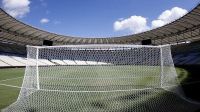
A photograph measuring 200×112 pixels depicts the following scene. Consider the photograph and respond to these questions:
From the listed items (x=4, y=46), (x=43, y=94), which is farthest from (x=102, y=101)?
(x=4, y=46)

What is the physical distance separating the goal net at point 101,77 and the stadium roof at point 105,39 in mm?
21491

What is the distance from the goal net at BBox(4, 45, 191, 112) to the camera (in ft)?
28.1

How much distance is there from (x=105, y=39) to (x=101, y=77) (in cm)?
4849

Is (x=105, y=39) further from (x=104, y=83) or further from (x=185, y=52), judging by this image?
(x=104, y=83)

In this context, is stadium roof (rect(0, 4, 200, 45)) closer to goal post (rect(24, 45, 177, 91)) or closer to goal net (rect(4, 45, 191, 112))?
goal post (rect(24, 45, 177, 91))

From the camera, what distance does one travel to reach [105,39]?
6094 cm

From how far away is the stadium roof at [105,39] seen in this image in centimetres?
3718

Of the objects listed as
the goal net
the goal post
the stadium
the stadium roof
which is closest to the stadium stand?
the stadium roof

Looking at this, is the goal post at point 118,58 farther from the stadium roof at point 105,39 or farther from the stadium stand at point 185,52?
the stadium stand at point 185,52

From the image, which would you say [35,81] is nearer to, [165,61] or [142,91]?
[142,91]

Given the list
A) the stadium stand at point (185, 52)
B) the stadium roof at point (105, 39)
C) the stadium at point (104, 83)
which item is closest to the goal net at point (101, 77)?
the stadium at point (104, 83)

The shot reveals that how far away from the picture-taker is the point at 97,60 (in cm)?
1145

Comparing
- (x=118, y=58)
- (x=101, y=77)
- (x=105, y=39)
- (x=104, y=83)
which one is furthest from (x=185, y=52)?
(x=118, y=58)

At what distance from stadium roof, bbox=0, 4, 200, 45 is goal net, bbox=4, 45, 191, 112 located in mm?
21491
